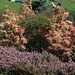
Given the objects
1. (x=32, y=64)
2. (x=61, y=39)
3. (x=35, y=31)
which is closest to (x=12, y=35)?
(x=35, y=31)

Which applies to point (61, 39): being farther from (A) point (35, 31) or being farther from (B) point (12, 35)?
(B) point (12, 35)

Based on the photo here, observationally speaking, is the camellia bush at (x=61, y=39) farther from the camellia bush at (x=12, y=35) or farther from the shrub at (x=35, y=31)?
the camellia bush at (x=12, y=35)

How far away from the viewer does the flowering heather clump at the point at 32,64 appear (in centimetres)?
311

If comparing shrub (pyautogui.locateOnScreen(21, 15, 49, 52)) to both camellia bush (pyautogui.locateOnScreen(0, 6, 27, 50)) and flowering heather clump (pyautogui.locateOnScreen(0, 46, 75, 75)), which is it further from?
flowering heather clump (pyautogui.locateOnScreen(0, 46, 75, 75))

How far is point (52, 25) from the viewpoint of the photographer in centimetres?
419

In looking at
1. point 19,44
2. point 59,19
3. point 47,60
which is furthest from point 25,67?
point 59,19

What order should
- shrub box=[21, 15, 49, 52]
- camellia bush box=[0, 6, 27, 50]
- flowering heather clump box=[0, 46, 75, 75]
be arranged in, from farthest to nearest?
shrub box=[21, 15, 49, 52], camellia bush box=[0, 6, 27, 50], flowering heather clump box=[0, 46, 75, 75]

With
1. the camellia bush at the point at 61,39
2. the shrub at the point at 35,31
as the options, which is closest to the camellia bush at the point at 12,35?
the shrub at the point at 35,31

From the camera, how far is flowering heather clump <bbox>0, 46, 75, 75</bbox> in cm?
311

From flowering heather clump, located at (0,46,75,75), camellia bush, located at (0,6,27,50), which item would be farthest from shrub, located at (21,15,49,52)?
flowering heather clump, located at (0,46,75,75)

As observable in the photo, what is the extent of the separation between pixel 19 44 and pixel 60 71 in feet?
5.52

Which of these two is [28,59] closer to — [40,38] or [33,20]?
[40,38]

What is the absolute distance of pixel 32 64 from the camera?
3.27 meters

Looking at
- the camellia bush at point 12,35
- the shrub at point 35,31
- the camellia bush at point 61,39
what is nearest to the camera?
the camellia bush at point 61,39
